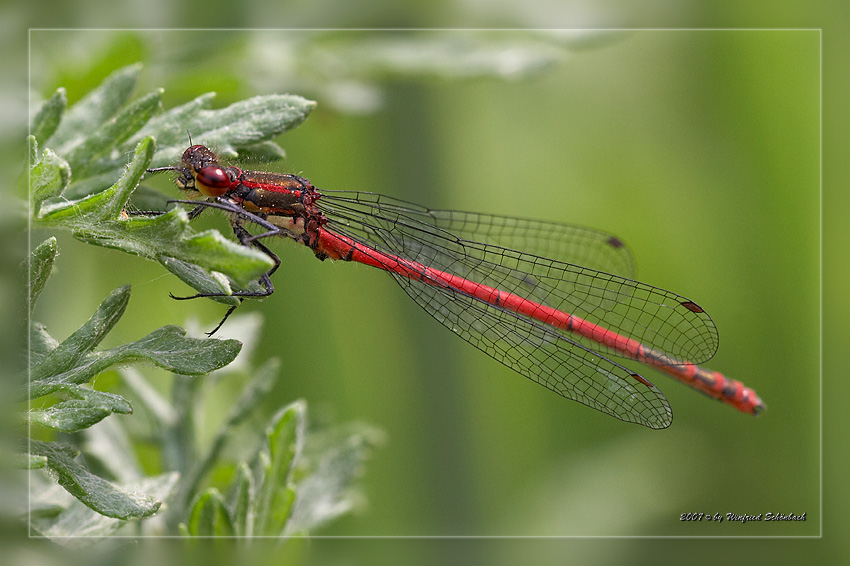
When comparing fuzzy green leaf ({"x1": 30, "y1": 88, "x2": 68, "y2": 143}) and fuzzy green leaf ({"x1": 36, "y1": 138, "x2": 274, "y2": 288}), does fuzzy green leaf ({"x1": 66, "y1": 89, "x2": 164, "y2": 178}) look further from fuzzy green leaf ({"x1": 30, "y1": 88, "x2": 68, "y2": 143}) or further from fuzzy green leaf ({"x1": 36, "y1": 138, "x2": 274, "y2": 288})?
fuzzy green leaf ({"x1": 36, "y1": 138, "x2": 274, "y2": 288})

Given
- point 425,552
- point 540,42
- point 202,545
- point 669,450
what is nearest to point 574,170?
point 540,42

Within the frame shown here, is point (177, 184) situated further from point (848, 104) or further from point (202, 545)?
point (848, 104)

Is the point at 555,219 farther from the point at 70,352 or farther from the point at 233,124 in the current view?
the point at 70,352

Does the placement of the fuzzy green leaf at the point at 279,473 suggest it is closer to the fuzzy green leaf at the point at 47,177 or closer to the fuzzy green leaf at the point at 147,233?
the fuzzy green leaf at the point at 147,233

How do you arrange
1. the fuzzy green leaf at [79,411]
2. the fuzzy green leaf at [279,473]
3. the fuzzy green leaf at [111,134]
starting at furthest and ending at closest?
the fuzzy green leaf at [279,473] → the fuzzy green leaf at [111,134] → the fuzzy green leaf at [79,411]

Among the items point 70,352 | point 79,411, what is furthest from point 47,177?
point 79,411

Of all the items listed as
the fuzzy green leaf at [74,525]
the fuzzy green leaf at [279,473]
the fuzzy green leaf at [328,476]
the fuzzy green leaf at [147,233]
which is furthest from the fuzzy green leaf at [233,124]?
the fuzzy green leaf at [328,476]
